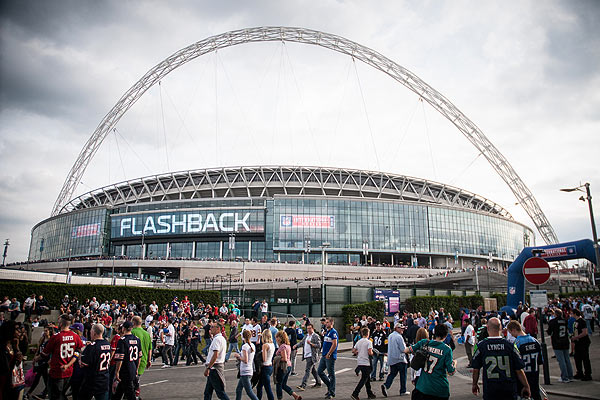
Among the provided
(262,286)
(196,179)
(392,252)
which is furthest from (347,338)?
(196,179)

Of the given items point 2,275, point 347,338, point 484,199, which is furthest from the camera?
point 484,199

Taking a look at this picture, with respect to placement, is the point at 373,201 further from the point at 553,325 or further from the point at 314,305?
the point at 553,325

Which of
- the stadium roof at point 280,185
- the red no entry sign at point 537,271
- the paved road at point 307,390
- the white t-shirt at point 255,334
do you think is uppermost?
the stadium roof at point 280,185

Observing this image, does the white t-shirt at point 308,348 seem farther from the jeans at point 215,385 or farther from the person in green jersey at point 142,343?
the person in green jersey at point 142,343

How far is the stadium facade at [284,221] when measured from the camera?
9531 centimetres

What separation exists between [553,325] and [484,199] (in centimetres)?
11847

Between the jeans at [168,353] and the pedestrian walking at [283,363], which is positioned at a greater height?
the pedestrian walking at [283,363]

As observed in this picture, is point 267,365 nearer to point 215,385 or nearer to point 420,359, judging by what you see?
point 215,385

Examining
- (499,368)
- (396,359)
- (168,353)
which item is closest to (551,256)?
(396,359)

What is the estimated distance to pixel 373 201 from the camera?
327 feet

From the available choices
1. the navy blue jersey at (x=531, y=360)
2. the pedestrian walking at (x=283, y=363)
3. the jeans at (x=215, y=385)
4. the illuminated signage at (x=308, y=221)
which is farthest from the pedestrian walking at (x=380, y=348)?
the illuminated signage at (x=308, y=221)

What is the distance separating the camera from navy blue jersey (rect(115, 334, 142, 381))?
30.0ft

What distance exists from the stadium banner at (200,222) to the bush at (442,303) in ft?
194

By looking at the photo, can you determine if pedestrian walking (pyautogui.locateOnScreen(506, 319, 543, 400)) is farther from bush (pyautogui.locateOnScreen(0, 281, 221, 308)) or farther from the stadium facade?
the stadium facade
